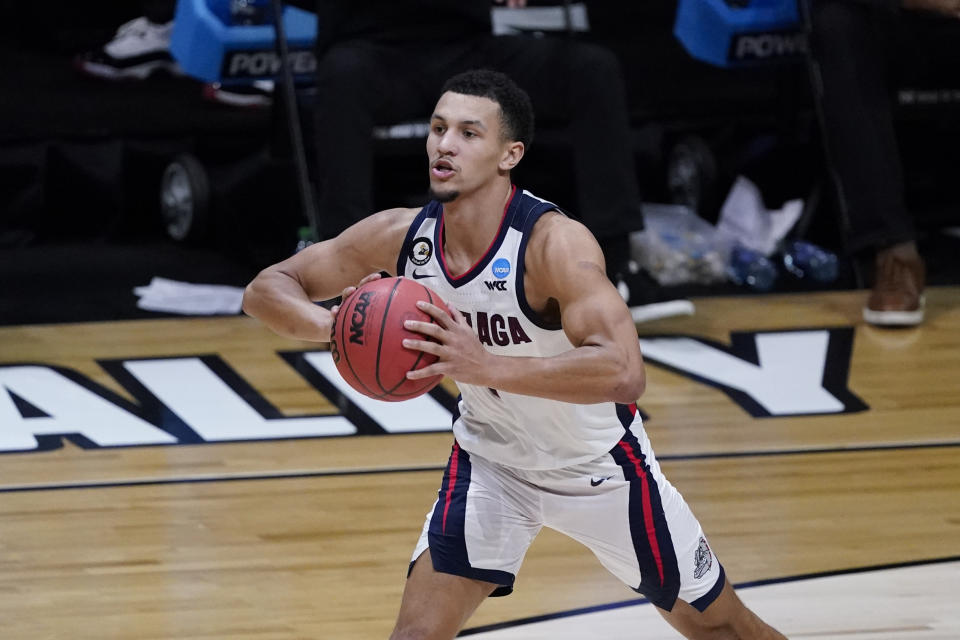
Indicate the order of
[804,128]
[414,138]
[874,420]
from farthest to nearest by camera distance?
[804,128] → [414,138] → [874,420]

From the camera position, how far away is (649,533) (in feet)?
9.74

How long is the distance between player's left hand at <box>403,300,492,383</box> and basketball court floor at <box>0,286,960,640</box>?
3.65 feet

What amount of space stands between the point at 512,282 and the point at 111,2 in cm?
629

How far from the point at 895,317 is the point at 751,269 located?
0.87 metres

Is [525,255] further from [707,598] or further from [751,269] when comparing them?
[751,269]

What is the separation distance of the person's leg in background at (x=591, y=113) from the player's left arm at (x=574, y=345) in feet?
9.06

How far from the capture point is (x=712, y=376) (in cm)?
555

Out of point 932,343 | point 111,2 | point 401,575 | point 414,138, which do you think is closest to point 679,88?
point 414,138

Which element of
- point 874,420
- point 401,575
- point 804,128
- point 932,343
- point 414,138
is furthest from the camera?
point 804,128

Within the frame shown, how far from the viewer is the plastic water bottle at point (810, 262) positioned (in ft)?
22.5

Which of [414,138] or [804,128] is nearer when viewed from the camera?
[414,138]

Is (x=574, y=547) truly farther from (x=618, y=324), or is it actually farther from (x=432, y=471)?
(x=618, y=324)

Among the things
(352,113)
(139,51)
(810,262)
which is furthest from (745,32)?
(139,51)

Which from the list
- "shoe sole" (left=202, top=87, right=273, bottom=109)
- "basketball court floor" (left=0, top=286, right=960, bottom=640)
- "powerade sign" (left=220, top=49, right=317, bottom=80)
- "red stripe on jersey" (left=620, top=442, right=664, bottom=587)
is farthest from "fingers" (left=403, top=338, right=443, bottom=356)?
"shoe sole" (left=202, top=87, right=273, bottom=109)
